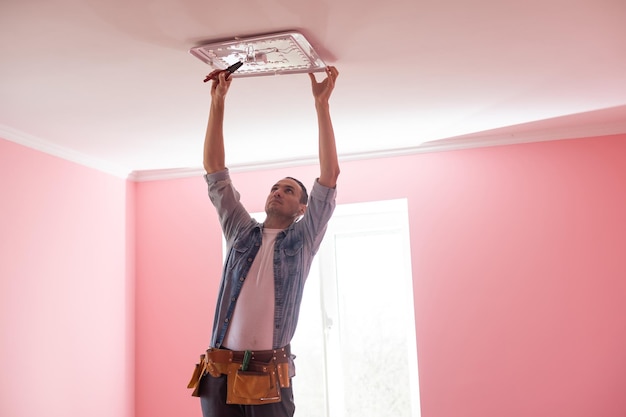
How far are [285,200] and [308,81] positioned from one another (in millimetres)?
740

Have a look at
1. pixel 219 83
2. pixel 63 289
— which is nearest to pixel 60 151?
→ pixel 63 289

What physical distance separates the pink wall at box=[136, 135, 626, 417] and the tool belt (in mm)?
2059

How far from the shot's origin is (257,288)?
7.97ft

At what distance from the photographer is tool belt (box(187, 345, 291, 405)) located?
7.46 feet

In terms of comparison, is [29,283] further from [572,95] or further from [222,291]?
[572,95]

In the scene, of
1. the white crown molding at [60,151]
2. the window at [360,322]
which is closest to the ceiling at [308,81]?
the white crown molding at [60,151]

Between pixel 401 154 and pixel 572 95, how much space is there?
1211 mm

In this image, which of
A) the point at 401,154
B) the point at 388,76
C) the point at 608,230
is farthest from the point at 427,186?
the point at 388,76

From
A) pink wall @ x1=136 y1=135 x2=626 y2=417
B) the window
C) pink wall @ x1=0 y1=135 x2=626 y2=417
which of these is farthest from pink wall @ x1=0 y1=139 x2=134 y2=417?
the window

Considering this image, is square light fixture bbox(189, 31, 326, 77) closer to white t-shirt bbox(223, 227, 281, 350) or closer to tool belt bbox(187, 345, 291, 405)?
white t-shirt bbox(223, 227, 281, 350)

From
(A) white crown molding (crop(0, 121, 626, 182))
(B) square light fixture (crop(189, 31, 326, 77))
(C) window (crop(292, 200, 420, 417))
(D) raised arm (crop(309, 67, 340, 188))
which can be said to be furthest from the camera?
(C) window (crop(292, 200, 420, 417))

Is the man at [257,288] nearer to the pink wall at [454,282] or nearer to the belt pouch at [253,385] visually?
the belt pouch at [253,385]

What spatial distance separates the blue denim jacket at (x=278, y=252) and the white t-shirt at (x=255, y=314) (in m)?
0.02

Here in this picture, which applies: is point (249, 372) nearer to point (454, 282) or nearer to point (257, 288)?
point (257, 288)
